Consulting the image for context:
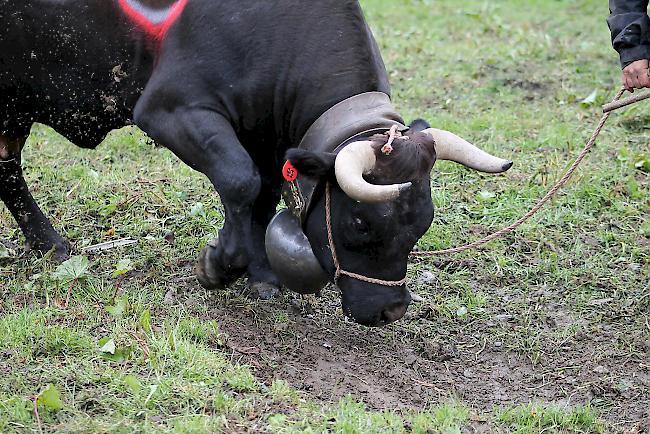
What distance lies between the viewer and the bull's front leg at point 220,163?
444cm

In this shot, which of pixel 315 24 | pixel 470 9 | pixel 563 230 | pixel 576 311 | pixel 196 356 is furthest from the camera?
pixel 470 9

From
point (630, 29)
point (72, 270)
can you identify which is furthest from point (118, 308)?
Result: point (630, 29)

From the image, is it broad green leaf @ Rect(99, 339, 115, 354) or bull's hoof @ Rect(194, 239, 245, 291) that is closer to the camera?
broad green leaf @ Rect(99, 339, 115, 354)

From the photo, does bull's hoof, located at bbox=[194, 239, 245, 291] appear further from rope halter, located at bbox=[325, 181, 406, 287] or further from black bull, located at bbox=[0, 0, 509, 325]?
rope halter, located at bbox=[325, 181, 406, 287]

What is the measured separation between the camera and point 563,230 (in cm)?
596

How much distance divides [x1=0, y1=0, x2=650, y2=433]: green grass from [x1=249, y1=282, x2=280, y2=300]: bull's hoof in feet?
0.30

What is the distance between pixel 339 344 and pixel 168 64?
159 cm

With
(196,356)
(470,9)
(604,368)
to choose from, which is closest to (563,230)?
(604,368)

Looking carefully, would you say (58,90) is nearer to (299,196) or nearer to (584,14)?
(299,196)

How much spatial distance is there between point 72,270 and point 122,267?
255mm

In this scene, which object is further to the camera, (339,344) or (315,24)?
(339,344)

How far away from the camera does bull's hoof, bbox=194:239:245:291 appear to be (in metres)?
4.69

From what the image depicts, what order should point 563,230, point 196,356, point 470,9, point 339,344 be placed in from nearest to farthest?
point 196,356, point 339,344, point 563,230, point 470,9

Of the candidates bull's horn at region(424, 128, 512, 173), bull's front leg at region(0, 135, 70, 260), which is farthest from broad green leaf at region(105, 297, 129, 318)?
bull's horn at region(424, 128, 512, 173)
